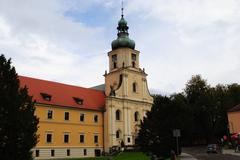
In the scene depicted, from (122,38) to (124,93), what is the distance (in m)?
11.9

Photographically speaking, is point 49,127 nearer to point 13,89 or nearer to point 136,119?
point 136,119

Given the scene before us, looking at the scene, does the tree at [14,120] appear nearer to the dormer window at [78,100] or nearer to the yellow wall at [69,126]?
the yellow wall at [69,126]

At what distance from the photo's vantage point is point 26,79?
55.7 meters

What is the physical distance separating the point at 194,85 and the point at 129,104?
77.6 ft

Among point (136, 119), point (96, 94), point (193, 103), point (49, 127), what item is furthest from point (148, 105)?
point (49, 127)

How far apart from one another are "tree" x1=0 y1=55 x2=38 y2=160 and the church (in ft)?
95.4

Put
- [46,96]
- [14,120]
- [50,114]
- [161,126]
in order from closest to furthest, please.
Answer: [14,120], [161,126], [50,114], [46,96]

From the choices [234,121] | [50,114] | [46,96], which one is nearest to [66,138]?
[50,114]

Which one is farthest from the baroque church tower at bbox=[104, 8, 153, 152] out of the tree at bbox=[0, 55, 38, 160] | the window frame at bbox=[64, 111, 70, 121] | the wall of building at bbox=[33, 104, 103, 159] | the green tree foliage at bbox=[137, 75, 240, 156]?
the tree at bbox=[0, 55, 38, 160]

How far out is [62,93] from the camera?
5862 cm

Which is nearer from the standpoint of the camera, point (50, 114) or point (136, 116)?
point (50, 114)

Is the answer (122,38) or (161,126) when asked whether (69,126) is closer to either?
(122,38)

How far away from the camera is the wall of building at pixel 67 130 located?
51.9 m

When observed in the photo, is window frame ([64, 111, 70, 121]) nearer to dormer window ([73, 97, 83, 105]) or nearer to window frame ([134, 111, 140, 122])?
dormer window ([73, 97, 83, 105])
